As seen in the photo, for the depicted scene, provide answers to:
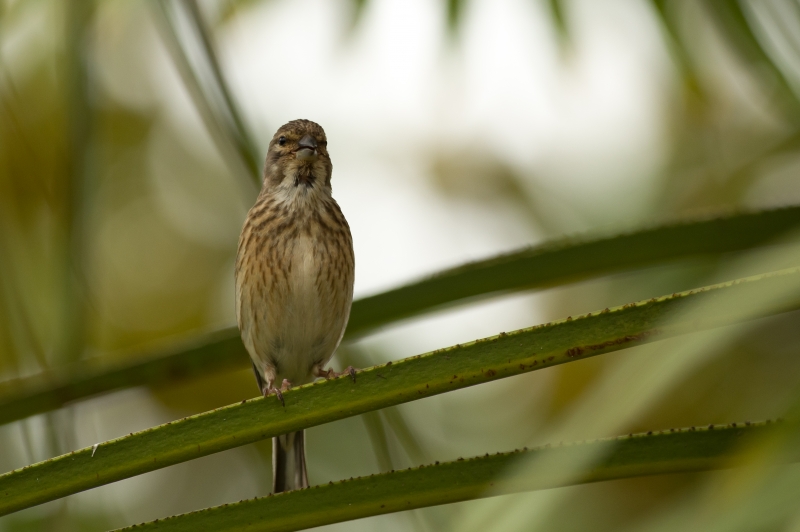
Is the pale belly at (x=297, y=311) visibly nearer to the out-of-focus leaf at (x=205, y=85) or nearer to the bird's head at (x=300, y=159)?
the bird's head at (x=300, y=159)

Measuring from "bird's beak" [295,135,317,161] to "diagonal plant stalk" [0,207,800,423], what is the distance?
7.23ft

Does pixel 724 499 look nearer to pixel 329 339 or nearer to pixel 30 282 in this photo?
pixel 30 282

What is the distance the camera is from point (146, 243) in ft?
18.8

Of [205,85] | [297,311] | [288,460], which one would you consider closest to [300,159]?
[297,311]

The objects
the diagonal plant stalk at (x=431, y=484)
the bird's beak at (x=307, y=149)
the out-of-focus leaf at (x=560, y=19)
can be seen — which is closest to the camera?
the diagonal plant stalk at (x=431, y=484)

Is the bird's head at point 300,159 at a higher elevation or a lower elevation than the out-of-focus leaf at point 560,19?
higher

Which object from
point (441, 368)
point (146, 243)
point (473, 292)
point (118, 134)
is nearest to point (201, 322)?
point (146, 243)

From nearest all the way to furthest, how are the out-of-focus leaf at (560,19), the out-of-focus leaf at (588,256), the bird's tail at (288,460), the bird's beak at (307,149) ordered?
the out-of-focus leaf at (560,19)
the out-of-focus leaf at (588,256)
the bird's tail at (288,460)
the bird's beak at (307,149)

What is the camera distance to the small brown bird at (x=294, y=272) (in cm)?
367

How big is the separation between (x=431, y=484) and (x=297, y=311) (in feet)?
8.70

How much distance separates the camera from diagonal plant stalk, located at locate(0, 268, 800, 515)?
1.06 metres

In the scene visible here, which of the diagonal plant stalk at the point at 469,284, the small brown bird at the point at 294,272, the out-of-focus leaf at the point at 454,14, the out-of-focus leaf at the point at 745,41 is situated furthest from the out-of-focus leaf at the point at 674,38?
the small brown bird at the point at 294,272

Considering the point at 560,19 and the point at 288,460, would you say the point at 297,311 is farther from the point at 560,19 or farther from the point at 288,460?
the point at 560,19

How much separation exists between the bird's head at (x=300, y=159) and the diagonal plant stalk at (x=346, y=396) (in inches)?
104
